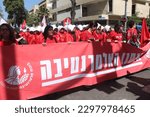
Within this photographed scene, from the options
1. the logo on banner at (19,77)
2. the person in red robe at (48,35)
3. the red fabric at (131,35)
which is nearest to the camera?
the logo on banner at (19,77)

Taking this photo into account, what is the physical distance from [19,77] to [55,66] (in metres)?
0.94

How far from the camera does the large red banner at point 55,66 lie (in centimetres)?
621

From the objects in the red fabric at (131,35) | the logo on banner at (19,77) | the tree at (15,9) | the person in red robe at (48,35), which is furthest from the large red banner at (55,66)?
the tree at (15,9)

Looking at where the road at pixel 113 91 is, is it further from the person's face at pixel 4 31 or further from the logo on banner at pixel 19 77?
the person's face at pixel 4 31

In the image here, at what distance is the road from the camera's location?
7113mm

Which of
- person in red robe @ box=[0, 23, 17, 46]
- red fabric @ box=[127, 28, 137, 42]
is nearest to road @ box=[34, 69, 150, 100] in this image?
person in red robe @ box=[0, 23, 17, 46]

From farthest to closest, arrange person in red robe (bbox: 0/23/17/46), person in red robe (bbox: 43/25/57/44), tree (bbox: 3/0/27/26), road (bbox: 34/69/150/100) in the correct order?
1. tree (bbox: 3/0/27/26)
2. person in red robe (bbox: 43/25/57/44)
3. road (bbox: 34/69/150/100)
4. person in red robe (bbox: 0/23/17/46)

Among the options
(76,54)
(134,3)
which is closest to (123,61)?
(76,54)

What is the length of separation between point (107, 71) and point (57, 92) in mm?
1734

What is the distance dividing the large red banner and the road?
19 centimetres

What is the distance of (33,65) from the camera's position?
6512 millimetres

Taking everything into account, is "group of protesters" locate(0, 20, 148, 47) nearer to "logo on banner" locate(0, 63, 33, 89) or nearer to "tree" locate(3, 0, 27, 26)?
"logo on banner" locate(0, 63, 33, 89)

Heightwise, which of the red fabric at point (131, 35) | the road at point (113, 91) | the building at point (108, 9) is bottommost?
the road at point (113, 91)

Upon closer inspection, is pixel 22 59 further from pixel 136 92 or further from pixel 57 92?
pixel 136 92
